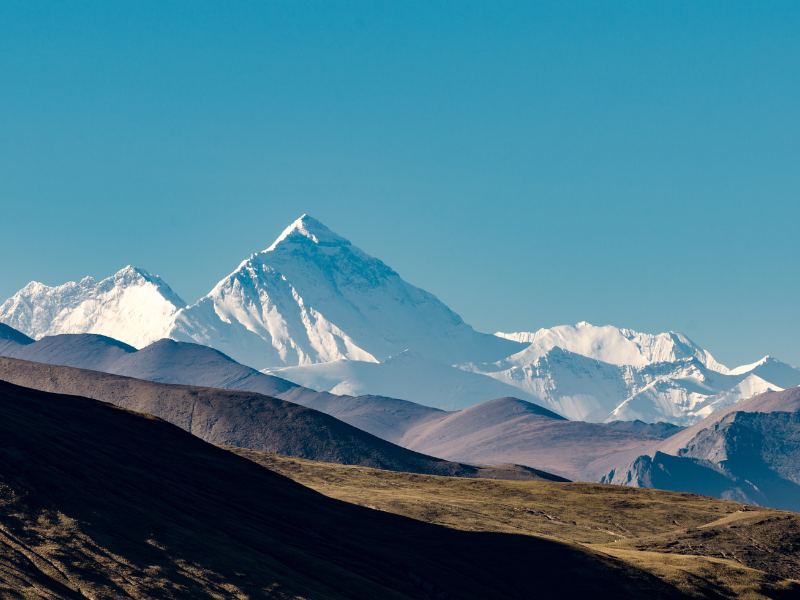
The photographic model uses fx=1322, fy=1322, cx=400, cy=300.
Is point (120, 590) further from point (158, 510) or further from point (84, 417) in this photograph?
point (84, 417)

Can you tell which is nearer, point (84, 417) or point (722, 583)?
point (722, 583)

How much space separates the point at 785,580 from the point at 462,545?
42.7 metres

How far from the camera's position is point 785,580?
17412 centimetres

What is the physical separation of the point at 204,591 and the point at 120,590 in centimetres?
978

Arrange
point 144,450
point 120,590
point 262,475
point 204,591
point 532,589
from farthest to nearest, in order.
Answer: point 262,475
point 144,450
point 532,589
point 204,591
point 120,590

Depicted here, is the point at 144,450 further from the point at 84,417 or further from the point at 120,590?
the point at 120,590

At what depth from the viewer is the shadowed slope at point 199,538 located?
120375 millimetres

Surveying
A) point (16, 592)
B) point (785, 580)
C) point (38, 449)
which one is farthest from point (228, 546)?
point (785, 580)

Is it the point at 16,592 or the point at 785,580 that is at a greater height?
the point at 785,580

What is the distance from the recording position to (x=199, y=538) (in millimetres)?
138750

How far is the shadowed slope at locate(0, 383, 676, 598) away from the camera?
120 m

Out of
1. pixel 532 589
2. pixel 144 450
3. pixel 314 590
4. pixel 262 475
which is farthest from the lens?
pixel 262 475

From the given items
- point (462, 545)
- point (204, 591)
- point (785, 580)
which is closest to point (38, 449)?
point (204, 591)

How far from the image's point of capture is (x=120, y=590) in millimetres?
113438
